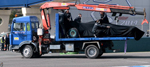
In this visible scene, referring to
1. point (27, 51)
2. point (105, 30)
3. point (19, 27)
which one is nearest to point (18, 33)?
point (19, 27)

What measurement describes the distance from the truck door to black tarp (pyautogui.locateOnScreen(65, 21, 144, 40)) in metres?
2.86

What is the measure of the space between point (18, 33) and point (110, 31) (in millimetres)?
5706

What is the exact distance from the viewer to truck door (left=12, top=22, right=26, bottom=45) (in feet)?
55.9

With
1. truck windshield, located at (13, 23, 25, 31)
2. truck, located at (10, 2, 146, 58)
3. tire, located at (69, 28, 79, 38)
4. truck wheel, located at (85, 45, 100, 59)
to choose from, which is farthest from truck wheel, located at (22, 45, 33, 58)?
truck wheel, located at (85, 45, 100, 59)

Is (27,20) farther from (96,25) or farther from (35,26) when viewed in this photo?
(96,25)

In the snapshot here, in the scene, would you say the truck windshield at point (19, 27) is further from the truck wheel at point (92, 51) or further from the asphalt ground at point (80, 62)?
the truck wheel at point (92, 51)

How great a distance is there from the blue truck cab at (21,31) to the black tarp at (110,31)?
8.03 ft

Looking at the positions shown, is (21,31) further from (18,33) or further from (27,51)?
(27,51)

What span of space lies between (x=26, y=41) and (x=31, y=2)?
1283 cm

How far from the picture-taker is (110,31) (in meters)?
15.8

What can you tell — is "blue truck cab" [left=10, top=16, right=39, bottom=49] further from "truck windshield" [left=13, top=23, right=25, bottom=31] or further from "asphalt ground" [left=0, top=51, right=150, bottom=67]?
"asphalt ground" [left=0, top=51, right=150, bottom=67]

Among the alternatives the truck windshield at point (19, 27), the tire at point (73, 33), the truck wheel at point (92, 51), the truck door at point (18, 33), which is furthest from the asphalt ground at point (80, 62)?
the truck windshield at point (19, 27)

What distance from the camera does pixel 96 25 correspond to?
52.3ft

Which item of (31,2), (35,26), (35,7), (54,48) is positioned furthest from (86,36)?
(35,7)
